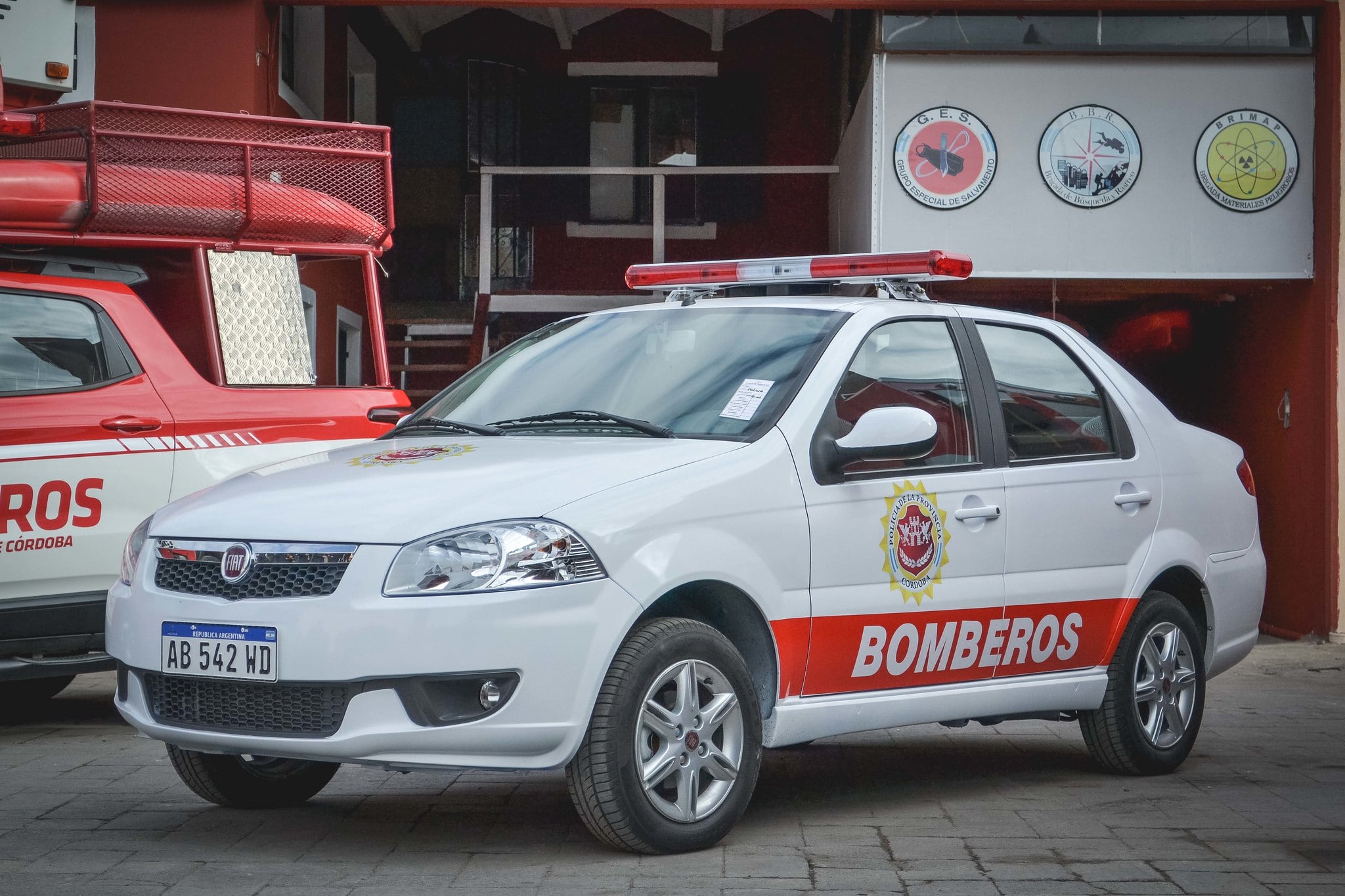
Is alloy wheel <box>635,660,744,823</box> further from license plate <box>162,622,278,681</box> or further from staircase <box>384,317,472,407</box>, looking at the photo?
staircase <box>384,317,472,407</box>

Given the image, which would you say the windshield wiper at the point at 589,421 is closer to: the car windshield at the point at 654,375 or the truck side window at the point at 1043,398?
the car windshield at the point at 654,375

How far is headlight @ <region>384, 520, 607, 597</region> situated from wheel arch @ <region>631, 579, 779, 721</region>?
0.52 metres

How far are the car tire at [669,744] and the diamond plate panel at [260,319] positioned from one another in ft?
11.5

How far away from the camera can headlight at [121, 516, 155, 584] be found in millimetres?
5031

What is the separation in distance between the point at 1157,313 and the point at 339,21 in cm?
758

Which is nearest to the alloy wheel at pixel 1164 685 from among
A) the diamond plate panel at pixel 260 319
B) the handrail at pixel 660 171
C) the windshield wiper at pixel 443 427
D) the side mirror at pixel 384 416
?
the windshield wiper at pixel 443 427

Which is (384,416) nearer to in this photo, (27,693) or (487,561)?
(487,561)

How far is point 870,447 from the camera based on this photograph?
5156 mm

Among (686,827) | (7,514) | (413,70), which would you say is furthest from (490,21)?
(686,827)

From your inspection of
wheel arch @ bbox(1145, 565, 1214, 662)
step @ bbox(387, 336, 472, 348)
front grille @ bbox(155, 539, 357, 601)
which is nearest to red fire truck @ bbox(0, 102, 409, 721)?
front grille @ bbox(155, 539, 357, 601)

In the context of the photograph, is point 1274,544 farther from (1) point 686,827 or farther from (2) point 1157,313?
(1) point 686,827

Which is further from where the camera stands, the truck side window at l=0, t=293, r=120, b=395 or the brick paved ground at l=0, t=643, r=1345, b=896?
the truck side window at l=0, t=293, r=120, b=395

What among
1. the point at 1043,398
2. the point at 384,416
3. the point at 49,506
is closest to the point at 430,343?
the point at 49,506

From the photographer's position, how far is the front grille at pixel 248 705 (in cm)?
448
